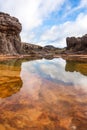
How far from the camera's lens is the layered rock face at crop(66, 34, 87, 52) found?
51.5 meters

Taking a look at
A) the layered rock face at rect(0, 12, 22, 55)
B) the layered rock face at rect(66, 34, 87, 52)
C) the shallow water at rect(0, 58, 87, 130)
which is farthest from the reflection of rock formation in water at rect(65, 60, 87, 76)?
the layered rock face at rect(66, 34, 87, 52)

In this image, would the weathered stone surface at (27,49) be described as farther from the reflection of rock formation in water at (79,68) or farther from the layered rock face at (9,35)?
the reflection of rock formation in water at (79,68)

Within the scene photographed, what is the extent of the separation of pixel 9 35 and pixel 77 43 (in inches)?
1023

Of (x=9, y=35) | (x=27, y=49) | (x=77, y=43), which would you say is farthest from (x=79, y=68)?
(x=27, y=49)

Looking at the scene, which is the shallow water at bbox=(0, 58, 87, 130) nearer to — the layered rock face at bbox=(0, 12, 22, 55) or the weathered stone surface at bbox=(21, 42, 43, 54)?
the layered rock face at bbox=(0, 12, 22, 55)

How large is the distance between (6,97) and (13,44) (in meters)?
35.7

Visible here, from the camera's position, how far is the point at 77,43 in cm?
5775

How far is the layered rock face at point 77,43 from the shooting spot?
169 ft

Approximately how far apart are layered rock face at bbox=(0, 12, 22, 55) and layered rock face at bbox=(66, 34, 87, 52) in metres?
19.3

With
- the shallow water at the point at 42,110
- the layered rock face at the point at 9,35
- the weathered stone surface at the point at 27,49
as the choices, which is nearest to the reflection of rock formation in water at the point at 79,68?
the shallow water at the point at 42,110

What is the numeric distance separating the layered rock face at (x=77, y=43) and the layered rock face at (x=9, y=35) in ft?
63.2

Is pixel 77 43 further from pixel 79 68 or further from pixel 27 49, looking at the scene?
pixel 79 68

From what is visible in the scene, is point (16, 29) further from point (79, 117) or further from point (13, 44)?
point (79, 117)

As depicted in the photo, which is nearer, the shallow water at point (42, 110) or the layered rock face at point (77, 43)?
the shallow water at point (42, 110)
